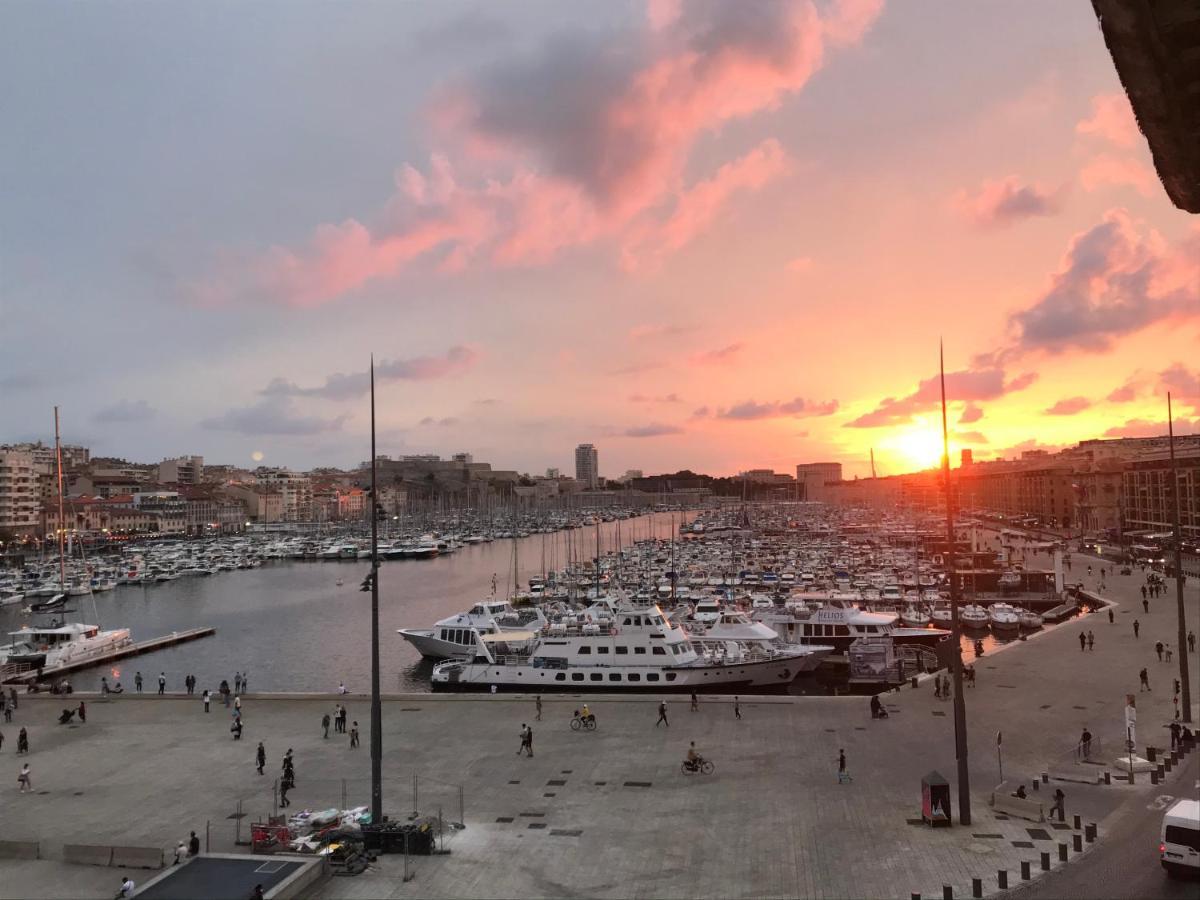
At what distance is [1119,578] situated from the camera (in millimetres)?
65875

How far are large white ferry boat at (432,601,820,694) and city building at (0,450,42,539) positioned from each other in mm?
131975

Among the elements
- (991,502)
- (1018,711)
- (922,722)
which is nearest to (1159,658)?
(1018,711)

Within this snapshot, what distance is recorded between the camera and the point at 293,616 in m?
69.1

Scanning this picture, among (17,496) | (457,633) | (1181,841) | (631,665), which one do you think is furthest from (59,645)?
(17,496)

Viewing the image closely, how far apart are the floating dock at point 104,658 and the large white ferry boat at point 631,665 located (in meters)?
22.8

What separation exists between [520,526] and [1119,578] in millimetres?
135201

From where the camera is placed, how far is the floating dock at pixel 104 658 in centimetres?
4272

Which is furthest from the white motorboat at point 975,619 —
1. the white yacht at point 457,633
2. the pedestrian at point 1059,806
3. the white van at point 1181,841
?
the white van at point 1181,841

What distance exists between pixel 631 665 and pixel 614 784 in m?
17.0

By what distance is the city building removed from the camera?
139 metres

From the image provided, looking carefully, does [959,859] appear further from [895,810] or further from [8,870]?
[8,870]

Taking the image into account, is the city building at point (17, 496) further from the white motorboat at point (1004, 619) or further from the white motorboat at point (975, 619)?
the white motorboat at point (1004, 619)

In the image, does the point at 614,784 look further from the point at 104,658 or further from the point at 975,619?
the point at 104,658

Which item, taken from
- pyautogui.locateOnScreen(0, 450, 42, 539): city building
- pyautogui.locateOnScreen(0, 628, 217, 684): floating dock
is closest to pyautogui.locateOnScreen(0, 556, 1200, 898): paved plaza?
pyautogui.locateOnScreen(0, 628, 217, 684): floating dock
